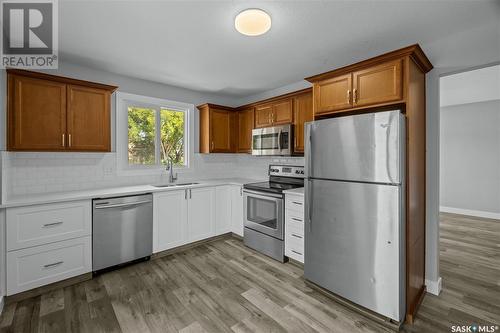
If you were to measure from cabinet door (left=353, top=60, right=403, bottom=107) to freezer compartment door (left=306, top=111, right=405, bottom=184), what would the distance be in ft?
0.93

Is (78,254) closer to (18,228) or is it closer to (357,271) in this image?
(18,228)

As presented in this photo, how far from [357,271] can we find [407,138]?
1.25 metres

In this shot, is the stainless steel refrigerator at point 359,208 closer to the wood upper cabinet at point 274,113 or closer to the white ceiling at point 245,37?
the white ceiling at point 245,37

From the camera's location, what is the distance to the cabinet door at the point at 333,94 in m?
2.34

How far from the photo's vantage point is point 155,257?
3150 mm

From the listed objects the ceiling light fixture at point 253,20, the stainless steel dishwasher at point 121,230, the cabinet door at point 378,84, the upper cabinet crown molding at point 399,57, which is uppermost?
the ceiling light fixture at point 253,20

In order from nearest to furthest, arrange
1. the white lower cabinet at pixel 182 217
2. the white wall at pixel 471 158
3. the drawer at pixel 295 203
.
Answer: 1. the drawer at pixel 295 203
2. the white lower cabinet at pixel 182 217
3. the white wall at pixel 471 158

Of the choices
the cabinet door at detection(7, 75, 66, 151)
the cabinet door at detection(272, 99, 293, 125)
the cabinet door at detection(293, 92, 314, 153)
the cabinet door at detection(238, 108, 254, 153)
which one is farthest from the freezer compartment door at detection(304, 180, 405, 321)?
the cabinet door at detection(7, 75, 66, 151)

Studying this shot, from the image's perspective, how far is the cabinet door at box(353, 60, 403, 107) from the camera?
1999 millimetres

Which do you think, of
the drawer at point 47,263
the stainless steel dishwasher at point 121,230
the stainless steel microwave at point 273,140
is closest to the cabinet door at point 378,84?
the stainless steel microwave at point 273,140

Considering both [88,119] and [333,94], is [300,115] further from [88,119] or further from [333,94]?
[88,119]

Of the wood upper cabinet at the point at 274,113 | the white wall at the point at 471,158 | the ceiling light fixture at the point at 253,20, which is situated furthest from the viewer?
the white wall at the point at 471,158

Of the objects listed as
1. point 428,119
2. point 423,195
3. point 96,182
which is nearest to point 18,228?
point 96,182

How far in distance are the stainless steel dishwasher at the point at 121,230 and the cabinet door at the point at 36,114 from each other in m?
0.86
